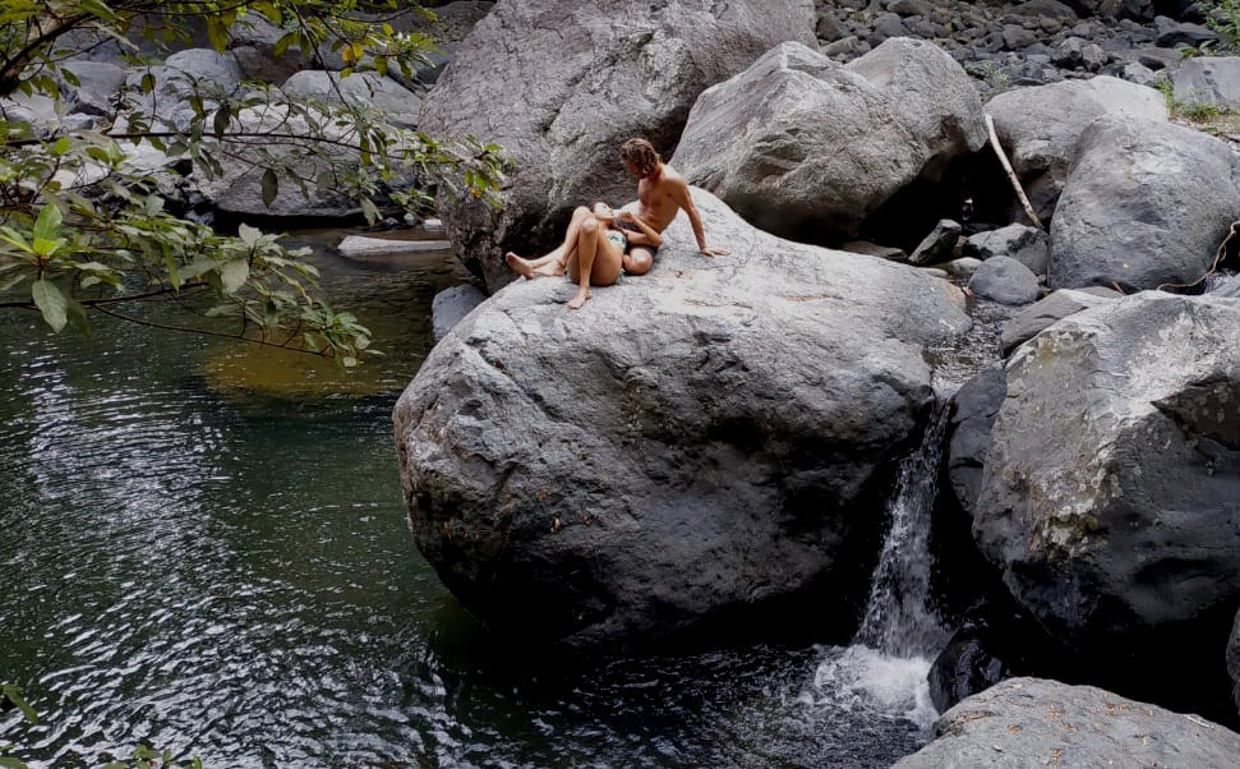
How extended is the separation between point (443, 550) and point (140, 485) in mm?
3764

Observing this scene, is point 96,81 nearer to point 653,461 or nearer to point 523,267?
point 523,267

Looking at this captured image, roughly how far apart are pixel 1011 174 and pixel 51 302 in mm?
10505

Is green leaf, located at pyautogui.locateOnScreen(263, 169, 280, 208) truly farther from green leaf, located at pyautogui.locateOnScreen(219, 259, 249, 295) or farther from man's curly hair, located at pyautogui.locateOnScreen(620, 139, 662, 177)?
man's curly hair, located at pyautogui.locateOnScreen(620, 139, 662, 177)

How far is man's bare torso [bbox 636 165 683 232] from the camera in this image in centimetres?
696

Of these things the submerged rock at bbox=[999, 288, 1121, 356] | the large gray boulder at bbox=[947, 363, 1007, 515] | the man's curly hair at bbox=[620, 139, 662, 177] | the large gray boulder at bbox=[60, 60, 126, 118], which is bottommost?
the large gray boulder at bbox=[947, 363, 1007, 515]

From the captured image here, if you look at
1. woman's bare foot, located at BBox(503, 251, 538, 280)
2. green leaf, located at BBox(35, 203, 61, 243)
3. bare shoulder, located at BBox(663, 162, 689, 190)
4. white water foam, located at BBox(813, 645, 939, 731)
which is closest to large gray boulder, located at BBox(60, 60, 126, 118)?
woman's bare foot, located at BBox(503, 251, 538, 280)

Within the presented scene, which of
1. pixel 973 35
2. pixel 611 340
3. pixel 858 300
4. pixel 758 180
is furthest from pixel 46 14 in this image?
pixel 973 35

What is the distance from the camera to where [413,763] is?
201 inches

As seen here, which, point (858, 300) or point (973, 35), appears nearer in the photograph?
point (858, 300)

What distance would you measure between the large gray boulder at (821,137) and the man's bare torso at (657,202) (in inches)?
105

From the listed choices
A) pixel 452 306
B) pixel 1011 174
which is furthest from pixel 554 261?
pixel 1011 174

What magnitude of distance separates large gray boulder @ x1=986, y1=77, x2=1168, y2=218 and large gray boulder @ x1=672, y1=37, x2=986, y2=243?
0.83 m

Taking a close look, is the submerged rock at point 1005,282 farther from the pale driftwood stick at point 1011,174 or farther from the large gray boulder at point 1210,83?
the large gray boulder at point 1210,83

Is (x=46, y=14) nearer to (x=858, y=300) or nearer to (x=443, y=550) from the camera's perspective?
(x=443, y=550)
